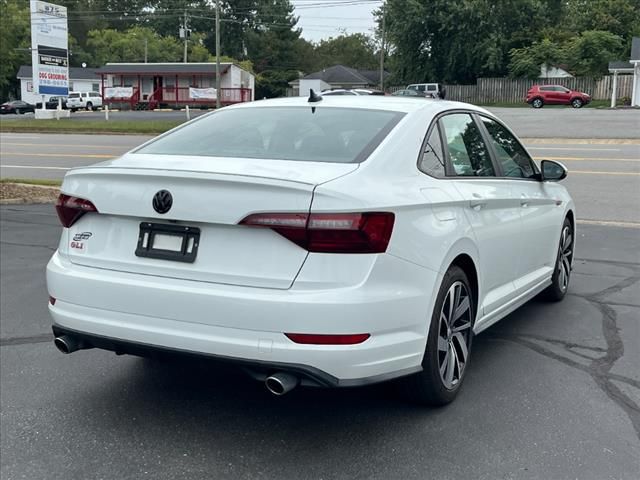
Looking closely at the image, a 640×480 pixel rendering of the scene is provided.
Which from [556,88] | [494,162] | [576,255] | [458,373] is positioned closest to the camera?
[458,373]

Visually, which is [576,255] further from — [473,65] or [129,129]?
[473,65]

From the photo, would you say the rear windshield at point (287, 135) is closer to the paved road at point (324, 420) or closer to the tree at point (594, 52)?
the paved road at point (324, 420)

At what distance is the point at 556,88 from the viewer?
45.9 m

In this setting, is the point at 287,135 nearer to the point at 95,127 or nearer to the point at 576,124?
the point at 576,124

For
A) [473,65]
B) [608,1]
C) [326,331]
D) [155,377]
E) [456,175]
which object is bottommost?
[155,377]

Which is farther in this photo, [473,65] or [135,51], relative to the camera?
[135,51]

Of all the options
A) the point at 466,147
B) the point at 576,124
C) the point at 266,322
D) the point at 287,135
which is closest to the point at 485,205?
the point at 466,147

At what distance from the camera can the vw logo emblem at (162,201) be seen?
353cm

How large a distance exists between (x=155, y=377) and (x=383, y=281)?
1925mm

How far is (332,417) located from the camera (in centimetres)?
402

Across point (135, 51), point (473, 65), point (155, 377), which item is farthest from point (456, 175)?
point (135, 51)

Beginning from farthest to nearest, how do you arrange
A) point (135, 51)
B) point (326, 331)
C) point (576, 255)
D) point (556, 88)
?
1. point (135, 51)
2. point (556, 88)
3. point (576, 255)
4. point (326, 331)

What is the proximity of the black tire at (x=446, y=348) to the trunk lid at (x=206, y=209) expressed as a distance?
89 centimetres

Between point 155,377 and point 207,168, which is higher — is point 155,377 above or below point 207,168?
below
